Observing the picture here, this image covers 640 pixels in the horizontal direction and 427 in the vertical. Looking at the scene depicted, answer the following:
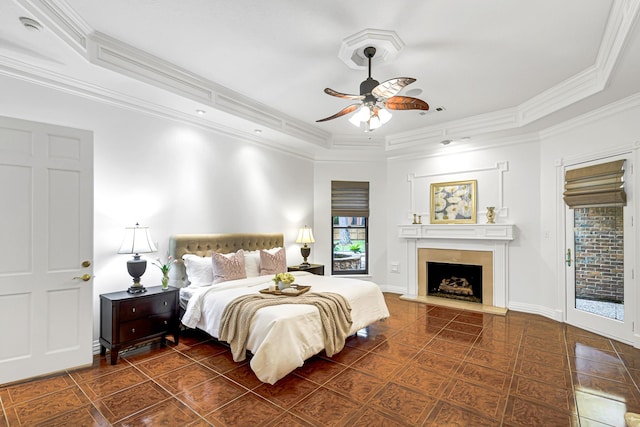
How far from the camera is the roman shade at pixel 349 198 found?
21.4 ft

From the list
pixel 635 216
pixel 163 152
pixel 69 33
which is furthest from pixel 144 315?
pixel 635 216

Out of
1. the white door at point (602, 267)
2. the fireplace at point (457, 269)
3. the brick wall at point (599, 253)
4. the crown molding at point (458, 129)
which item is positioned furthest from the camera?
the fireplace at point (457, 269)

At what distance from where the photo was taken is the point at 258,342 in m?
2.76

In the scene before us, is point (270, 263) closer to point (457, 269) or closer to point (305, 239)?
point (305, 239)

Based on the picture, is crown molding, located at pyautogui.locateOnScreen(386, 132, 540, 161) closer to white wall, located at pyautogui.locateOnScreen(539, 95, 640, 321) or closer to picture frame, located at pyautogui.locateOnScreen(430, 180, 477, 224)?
white wall, located at pyautogui.locateOnScreen(539, 95, 640, 321)

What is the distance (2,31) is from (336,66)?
2851 millimetres

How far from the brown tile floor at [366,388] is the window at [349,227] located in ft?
9.30

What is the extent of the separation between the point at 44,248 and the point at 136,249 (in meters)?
0.74

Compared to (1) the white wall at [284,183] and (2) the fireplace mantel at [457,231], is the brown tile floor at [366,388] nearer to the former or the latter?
(1) the white wall at [284,183]

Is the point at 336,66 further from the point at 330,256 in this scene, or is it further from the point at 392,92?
the point at 330,256

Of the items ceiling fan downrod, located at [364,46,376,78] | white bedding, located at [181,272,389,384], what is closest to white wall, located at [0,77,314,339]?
white bedding, located at [181,272,389,384]

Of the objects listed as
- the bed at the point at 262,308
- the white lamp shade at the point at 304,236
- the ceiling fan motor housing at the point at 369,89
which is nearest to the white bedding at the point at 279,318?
the bed at the point at 262,308

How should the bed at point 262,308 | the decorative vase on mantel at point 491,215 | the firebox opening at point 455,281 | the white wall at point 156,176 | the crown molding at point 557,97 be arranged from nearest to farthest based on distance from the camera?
the crown molding at point 557,97 → the bed at point 262,308 → the white wall at point 156,176 → the decorative vase on mantel at point 491,215 → the firebox opening at point 455,281

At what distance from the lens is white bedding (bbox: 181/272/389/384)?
8.66 feet
